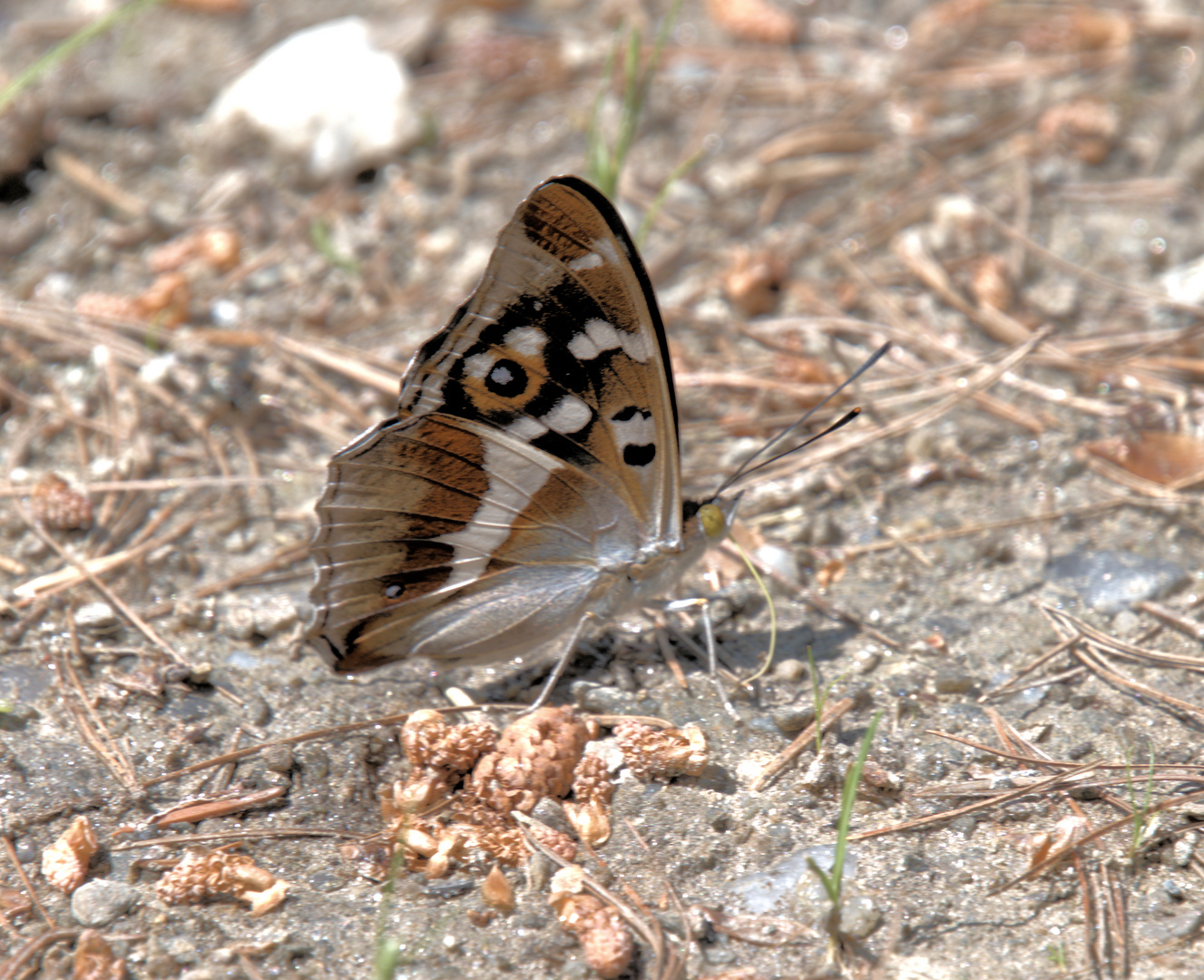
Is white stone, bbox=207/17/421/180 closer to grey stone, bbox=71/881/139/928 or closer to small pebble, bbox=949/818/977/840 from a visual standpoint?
grey stone, bbox=71/881/139/928

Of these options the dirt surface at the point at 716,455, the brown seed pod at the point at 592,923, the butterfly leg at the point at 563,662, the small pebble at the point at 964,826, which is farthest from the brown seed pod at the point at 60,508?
the small pebble at the point at 964,826

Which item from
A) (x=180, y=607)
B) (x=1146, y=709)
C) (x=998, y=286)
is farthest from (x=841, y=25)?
(x=180, y=607)

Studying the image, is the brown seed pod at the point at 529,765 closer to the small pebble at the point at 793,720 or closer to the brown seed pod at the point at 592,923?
the brown seed pod at the point at 592,923

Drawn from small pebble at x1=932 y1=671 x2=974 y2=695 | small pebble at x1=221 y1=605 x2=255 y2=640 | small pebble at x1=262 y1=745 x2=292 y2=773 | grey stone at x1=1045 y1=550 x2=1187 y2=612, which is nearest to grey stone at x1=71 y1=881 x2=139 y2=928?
small pebble at x1=262 y1=745 x2=292 y2=773

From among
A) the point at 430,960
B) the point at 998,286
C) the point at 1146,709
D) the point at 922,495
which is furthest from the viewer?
the point at 998,286

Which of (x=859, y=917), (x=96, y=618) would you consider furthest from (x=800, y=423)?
(x=96, y=618)

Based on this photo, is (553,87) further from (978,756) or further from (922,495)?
(978,756)
